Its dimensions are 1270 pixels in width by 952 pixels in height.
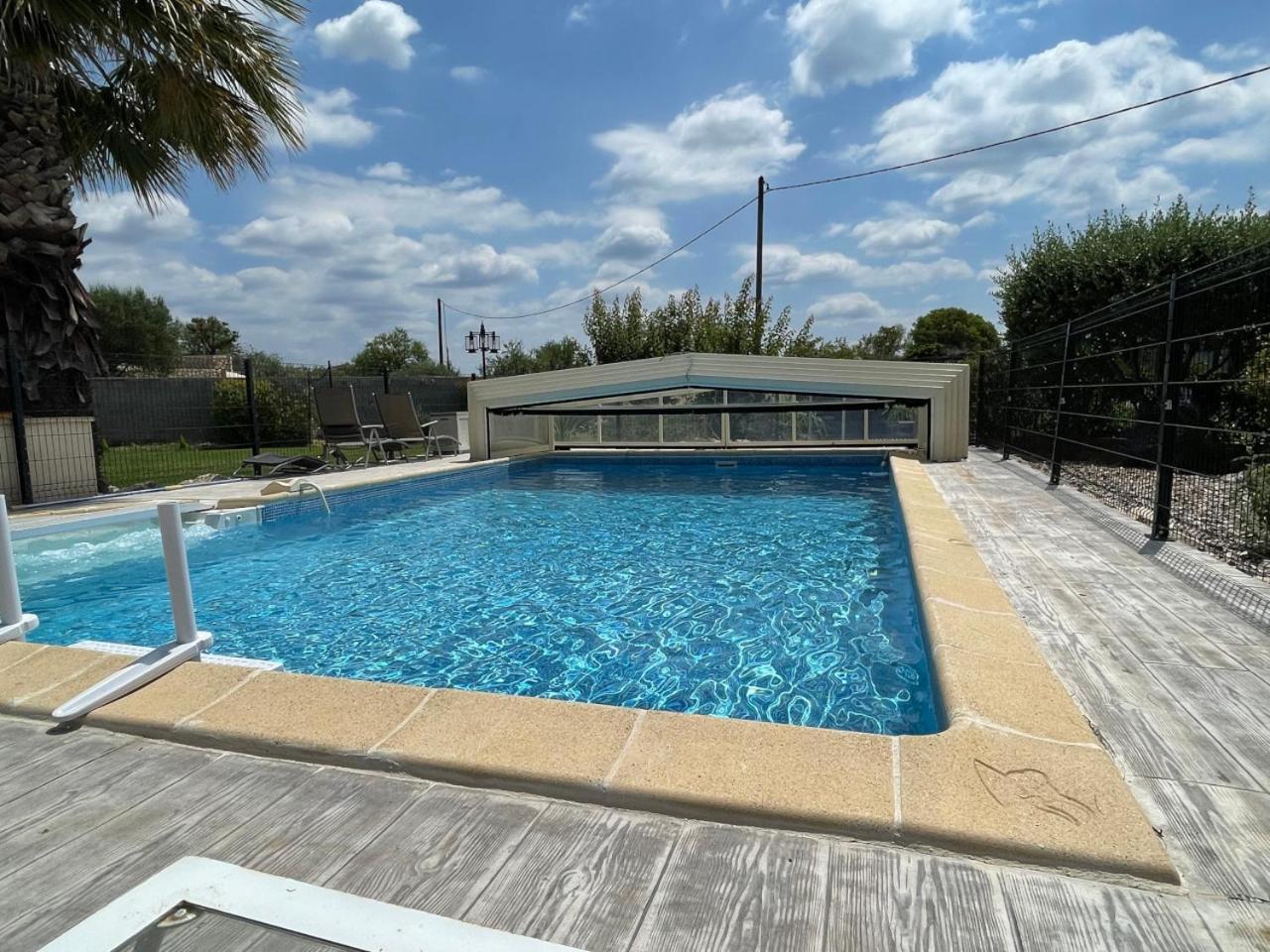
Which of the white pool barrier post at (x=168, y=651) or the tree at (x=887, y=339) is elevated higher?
the tree at (x=887, y=339)

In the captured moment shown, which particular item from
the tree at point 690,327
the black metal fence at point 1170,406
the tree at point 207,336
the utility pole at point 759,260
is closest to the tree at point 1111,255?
Result: the black metal fence at point 1170,406

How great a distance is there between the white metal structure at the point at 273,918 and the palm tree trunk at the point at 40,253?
9.06 meters

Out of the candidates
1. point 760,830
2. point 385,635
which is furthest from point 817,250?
point 760,830

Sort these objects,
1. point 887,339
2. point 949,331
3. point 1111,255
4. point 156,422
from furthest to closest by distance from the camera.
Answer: point 949,331
point 887,339
point 156,422
point 1111,255

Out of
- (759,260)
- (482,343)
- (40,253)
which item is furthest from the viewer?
(482,343)

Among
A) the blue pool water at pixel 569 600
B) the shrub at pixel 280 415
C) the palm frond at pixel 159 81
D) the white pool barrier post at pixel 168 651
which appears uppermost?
the palm frond at pixel 159 81

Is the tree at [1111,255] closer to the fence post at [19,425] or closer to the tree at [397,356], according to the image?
the fence post at [19,425]

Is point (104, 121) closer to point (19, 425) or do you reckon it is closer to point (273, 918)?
point (19, 425)

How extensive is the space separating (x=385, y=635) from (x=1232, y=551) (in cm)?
538

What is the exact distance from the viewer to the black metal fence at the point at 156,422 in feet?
26.8

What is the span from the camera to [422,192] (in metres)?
17.5

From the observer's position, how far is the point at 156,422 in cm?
1759

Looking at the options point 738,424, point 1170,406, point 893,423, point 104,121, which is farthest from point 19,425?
point 893,423

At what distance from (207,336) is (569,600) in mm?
54915
